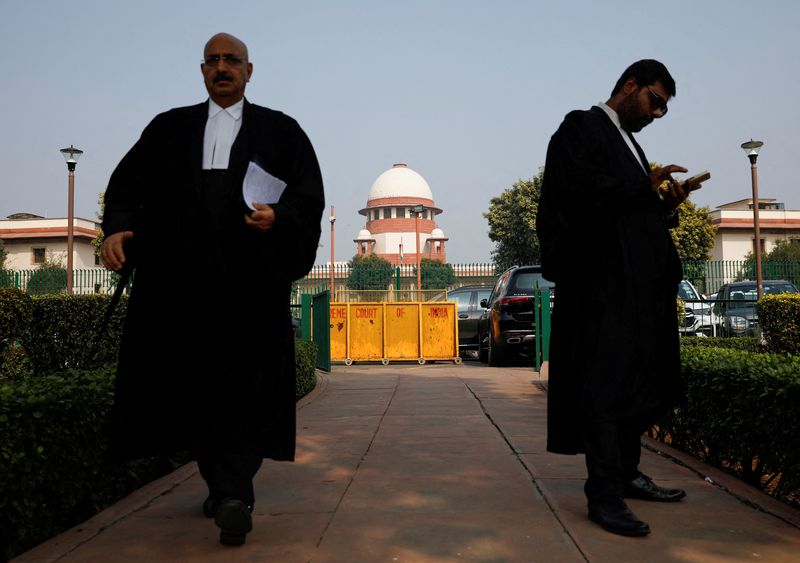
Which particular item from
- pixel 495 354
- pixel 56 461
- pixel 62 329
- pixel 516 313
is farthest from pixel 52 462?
pixel 495 354

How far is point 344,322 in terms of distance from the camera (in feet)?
50.7

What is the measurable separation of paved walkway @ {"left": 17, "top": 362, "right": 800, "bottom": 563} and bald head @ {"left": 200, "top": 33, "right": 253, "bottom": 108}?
1.65 m

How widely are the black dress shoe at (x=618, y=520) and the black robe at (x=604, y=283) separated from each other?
0.99 feet

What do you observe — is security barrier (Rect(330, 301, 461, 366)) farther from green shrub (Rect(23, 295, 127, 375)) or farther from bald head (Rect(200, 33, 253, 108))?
bald head (Rect(200, 33, 253, 108))

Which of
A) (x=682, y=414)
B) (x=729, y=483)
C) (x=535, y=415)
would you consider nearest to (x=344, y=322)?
(x=535, y=415)

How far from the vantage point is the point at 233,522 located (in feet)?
8.44

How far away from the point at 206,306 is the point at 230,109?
80cm

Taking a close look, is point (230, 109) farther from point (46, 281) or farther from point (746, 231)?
point (746, 231)

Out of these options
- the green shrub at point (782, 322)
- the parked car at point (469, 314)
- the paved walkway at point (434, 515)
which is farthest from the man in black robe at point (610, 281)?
the parked car at point (469, 314)

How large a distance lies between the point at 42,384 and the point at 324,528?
1.44 m

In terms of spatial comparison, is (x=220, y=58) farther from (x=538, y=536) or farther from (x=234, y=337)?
(x=538, y=536)

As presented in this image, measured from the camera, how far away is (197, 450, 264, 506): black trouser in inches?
109

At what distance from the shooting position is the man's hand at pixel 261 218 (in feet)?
9.15

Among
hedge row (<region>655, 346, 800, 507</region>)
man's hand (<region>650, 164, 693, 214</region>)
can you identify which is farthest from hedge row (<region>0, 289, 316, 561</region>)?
hedge row (<region>655, 346, 800, 507</region>)
